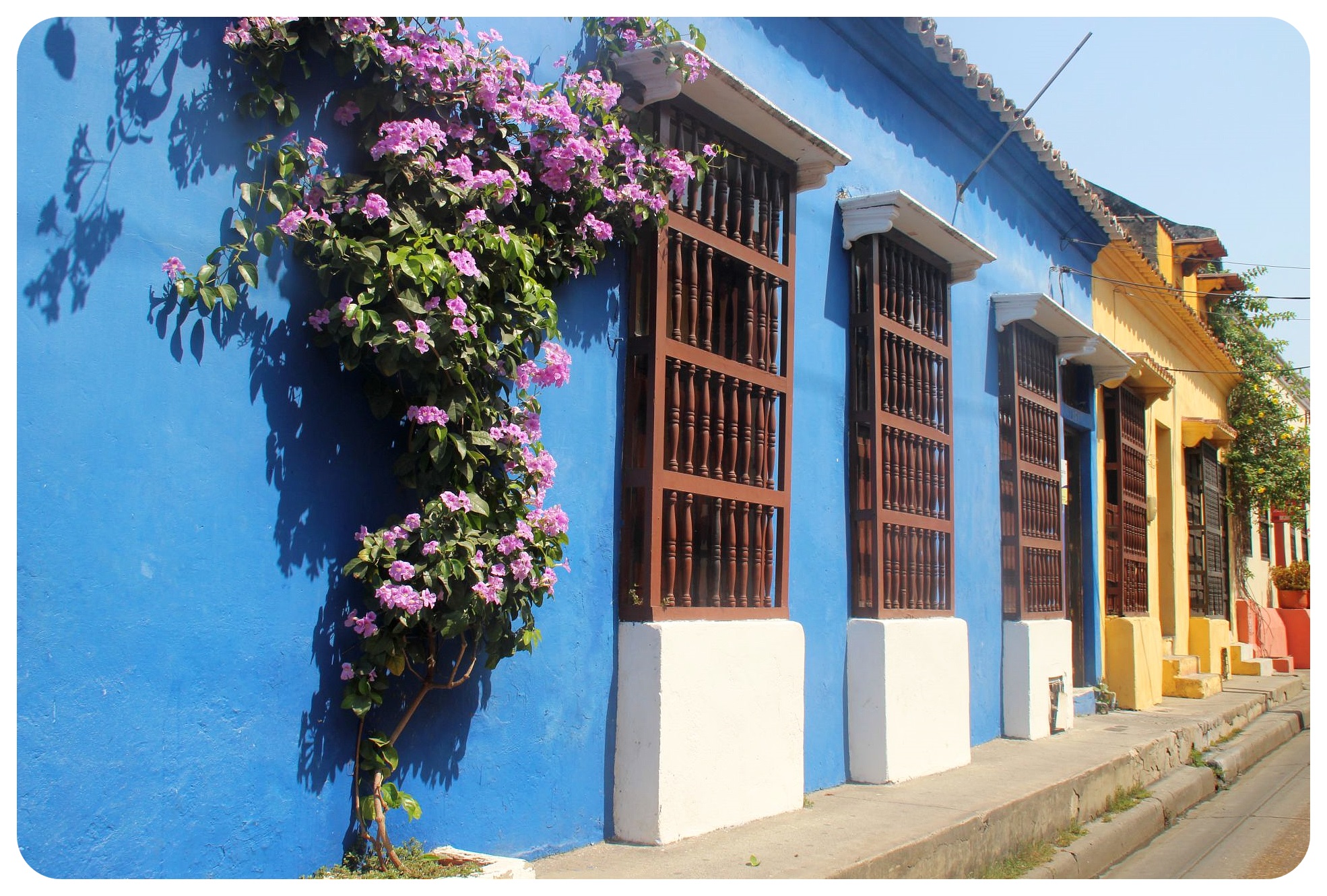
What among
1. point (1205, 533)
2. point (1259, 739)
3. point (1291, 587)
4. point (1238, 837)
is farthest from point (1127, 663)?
point (1291, 587)

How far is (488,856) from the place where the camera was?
13.3ft

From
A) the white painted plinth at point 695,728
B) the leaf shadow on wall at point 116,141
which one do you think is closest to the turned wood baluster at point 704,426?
the white painted plinth at point 695,728

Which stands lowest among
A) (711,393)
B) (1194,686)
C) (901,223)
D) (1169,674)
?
(1194,686)

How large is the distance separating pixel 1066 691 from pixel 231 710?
742cm

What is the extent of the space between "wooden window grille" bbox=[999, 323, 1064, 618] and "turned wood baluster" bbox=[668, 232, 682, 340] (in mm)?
4598

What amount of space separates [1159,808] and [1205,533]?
392 inches

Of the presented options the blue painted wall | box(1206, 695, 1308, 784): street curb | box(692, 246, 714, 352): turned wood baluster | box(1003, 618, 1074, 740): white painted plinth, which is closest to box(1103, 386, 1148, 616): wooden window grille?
box(1206, 695, 1308, 784): street curb

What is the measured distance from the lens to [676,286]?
521 centimetres

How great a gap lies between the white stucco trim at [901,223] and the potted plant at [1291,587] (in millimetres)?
18244

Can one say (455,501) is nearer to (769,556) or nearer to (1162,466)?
(769,556)

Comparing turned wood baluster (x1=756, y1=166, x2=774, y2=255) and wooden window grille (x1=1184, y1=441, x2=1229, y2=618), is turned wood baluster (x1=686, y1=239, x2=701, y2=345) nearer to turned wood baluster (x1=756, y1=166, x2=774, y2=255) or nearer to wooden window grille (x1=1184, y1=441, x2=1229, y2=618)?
turned wood baluster (x1=756, y1=166, x2=774, y2=255)

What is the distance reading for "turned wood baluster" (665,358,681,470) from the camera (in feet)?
16.8

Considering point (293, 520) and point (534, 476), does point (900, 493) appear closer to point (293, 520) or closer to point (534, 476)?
point (534, 476)

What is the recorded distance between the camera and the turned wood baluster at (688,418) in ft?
17.1
